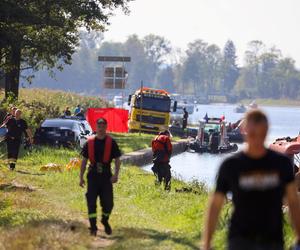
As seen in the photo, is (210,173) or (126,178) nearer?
(126,178)

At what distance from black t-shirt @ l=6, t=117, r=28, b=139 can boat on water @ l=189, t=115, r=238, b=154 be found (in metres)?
29.3

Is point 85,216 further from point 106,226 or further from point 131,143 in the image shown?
point 131,143

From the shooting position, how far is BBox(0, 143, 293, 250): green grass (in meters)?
13.1

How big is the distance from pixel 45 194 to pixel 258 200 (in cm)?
1296

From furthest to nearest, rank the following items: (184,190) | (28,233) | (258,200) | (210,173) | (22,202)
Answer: (210,173)
(184,190)
(22,202)
(28,233)
(258,200)

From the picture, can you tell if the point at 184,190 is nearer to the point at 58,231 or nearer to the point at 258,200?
the point at 58,231

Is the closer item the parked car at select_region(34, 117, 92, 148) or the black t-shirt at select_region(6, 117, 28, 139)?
the black t-shirt at select_region(6, 117, 28, 139)

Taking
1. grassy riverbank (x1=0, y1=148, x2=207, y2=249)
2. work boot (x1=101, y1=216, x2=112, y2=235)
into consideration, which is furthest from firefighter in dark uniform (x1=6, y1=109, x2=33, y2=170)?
work boot (x1=101, y1=216, x2=112, y2=235)

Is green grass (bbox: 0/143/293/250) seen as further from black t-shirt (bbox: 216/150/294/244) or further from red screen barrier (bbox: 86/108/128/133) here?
red screen barrier (bbox: 86/108/128/133)

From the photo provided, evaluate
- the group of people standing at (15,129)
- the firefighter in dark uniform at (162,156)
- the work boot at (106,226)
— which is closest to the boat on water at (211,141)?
the firefighter in dark uniform at (162,156)

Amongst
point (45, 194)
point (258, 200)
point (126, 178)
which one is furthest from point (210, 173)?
point (258, 200)

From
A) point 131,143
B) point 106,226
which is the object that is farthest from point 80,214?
point 131,143

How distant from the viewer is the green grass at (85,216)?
13.1 m

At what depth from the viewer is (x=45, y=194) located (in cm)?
1992
